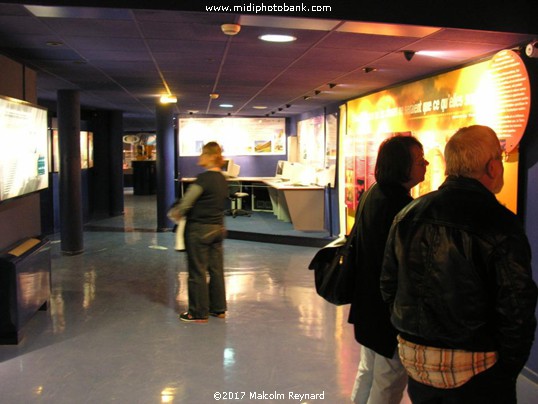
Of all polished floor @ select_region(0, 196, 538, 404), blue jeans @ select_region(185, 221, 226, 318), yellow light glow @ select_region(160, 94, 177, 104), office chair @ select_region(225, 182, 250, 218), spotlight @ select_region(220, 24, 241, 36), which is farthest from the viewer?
office chair @ select_region(225, 182, 250, 218)

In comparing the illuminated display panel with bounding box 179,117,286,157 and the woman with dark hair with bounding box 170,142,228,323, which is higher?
the illuminated display panel with bounding box 179,117,286,157

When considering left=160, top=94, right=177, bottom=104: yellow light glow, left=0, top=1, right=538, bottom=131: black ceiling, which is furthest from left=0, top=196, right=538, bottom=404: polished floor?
left=160, top=94, right=177, bottom=104: yellow light glow

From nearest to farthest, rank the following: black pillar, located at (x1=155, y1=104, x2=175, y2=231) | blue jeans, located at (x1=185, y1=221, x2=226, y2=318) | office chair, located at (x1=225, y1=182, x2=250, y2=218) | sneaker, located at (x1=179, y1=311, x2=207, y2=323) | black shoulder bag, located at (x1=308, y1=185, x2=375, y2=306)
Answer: black shoulder bag, located at (x1=308, y1=185, x2=375, y2=306)
blue jeans, located at (x1=185, y1=221, x2=226, y2=318)
sneaker, located at (x1=179, y1=311, x2=207, y2=323)
black pillar, located at (x1=155, y1=104, x2=175, y2=231)
office chair, located at (x1=225, y1=182, x2=250, y2=218)

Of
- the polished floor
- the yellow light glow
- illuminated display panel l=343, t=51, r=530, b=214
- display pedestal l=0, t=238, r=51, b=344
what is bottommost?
the polished floor

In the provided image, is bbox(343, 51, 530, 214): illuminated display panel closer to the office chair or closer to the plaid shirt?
the plaid shirt

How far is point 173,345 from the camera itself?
4.19m

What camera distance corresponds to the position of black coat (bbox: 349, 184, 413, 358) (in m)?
2.23

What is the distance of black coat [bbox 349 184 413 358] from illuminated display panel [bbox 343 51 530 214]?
2070 mm

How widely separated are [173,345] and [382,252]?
2492mm

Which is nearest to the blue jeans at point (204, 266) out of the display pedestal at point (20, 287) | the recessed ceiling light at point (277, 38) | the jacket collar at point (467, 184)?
the display pedestal at point (20, 287)

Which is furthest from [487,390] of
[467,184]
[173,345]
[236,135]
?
[236,135]

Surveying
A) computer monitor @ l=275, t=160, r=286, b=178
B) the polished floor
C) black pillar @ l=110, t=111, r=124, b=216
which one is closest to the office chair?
computer monitor @ l=275, t=160, r=286, b=178

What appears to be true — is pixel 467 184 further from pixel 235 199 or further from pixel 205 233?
pixel 235 199

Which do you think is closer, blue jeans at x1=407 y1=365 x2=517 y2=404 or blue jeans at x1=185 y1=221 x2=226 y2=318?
blue jeans at x1=407 y1=365 x2=517 y2=404
